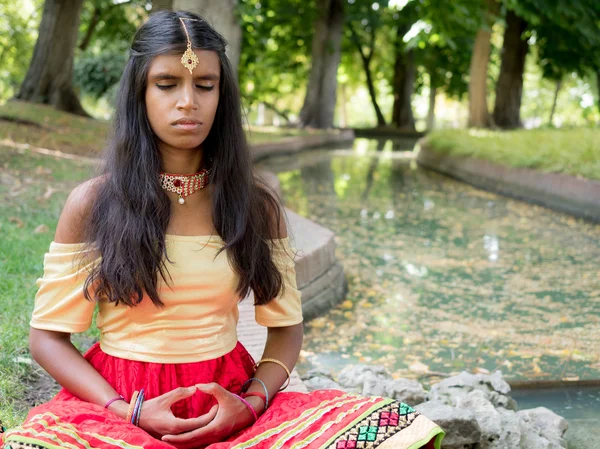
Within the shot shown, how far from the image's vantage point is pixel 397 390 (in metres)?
3.73

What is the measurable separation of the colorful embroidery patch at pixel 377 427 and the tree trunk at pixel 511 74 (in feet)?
71.4

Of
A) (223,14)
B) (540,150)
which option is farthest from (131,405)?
(540,150)

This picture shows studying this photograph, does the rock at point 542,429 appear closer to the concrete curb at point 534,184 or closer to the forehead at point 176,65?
the forehead at point 176,65

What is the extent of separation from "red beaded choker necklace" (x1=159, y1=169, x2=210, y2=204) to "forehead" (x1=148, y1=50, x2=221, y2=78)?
297mm

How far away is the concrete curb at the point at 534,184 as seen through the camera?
10164 mm

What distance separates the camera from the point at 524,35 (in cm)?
2217

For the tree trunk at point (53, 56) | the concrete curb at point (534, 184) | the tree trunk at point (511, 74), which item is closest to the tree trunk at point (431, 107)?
the tree trunk at point (511, 74)

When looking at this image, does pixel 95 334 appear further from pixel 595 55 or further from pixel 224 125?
pixel 595 55

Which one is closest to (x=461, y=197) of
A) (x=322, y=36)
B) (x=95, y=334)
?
(x=95, y=334)

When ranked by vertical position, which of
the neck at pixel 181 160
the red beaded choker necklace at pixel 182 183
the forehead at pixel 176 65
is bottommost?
the red beaded choker necklace at pixel 182 183

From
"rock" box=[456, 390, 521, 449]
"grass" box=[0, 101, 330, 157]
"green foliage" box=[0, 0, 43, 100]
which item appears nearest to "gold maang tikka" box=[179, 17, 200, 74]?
"rock" box=[456, 390, 521, 449]

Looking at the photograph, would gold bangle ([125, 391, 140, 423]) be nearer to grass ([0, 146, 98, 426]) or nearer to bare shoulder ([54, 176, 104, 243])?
bare shoulder ([54, 176, 104, 243])

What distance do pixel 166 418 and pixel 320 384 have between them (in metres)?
2.06

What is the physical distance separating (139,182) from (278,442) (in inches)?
31.8
